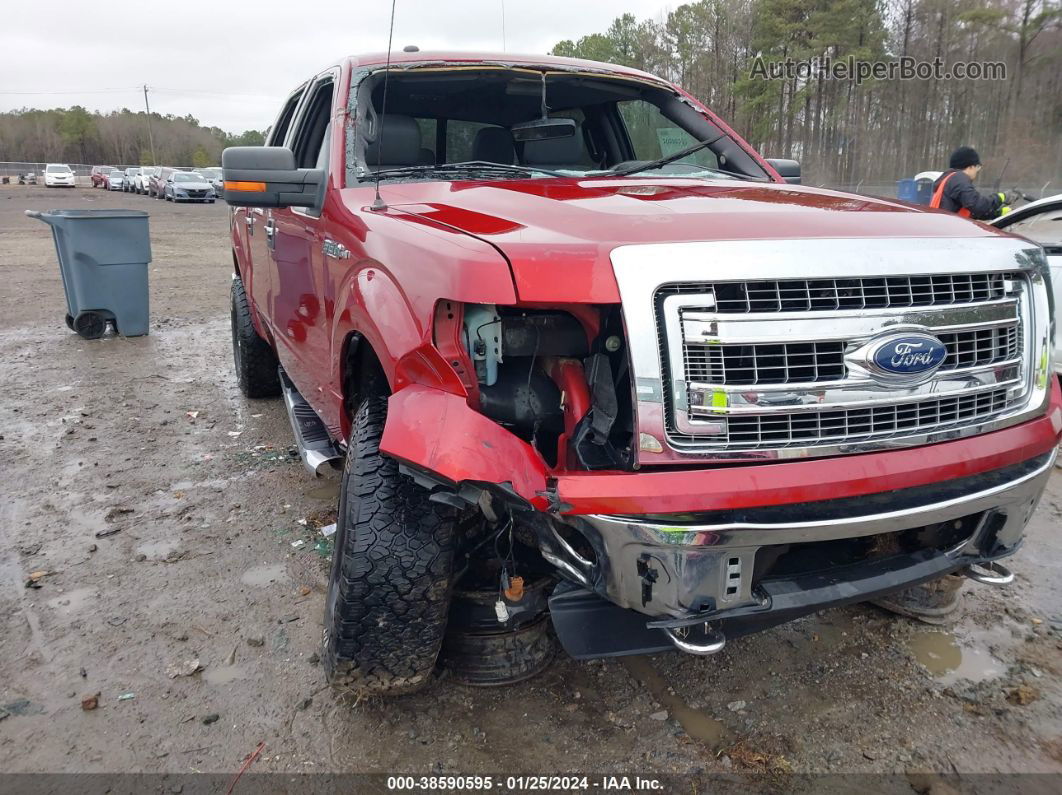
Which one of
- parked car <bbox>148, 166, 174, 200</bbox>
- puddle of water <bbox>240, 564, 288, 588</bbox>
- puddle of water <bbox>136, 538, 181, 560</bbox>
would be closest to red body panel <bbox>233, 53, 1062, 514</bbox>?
puddle of water <bbox>240, 564, 288, 588</bbox>

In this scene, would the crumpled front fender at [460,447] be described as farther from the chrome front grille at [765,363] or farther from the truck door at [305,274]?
the truck door at [305,274]

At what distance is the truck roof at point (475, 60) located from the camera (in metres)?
3.35

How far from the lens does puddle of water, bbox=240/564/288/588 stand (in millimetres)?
3188

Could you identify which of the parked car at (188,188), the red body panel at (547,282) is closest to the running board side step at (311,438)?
the red body panel at (547,282)

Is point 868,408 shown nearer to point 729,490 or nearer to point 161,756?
point 729,490

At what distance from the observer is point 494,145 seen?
3592mm

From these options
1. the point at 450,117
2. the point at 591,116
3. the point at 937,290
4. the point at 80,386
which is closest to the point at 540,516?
the point at 937,290

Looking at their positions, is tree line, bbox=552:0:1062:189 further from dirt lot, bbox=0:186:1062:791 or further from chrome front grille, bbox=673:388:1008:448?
chrome front grille, bbox=673:388:1008:448

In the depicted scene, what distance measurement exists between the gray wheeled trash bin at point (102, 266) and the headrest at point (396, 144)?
17.0ft

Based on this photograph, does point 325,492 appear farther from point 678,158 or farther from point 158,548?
point 678,158

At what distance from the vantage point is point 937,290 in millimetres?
2029

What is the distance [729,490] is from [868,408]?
0.44 metres

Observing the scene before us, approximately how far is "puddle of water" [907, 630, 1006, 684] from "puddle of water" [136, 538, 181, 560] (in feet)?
9.78

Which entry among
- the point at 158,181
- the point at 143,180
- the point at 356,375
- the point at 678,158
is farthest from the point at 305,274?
the point at 143,180
